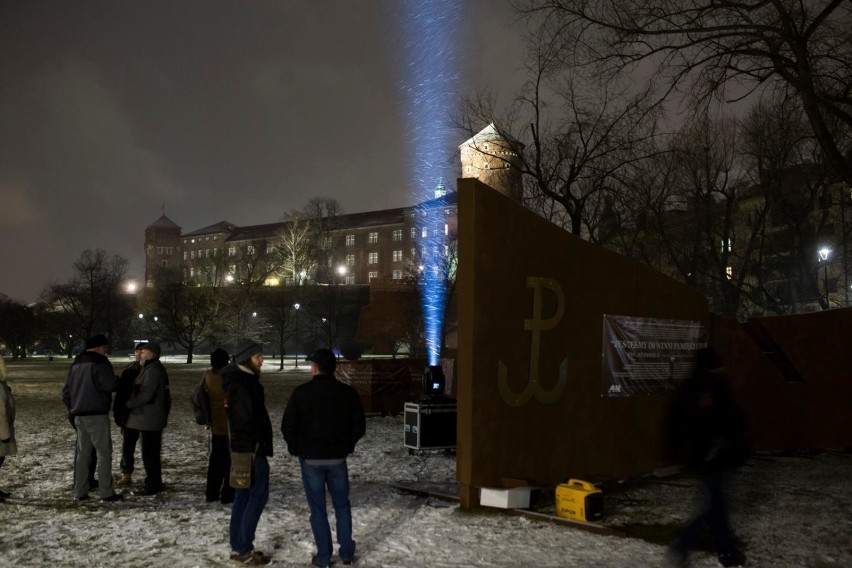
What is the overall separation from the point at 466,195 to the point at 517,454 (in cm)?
321

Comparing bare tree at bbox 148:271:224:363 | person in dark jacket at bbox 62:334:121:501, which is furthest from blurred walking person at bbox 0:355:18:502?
bare tree at bbox 148:271:224:363

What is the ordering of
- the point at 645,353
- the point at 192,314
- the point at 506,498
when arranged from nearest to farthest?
the point at 506,498 → the point at 645,353 → the point at 192,314

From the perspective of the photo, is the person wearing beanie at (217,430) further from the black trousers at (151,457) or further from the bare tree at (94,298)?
the bare tree at (94,298)

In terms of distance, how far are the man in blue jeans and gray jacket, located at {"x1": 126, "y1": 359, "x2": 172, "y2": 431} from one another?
3686 millimetres

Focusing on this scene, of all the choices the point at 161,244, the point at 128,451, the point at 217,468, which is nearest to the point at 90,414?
the point at 128,451

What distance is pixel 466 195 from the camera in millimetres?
8578

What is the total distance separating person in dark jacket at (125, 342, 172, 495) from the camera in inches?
352

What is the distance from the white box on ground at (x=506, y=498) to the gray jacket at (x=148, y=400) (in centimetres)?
410

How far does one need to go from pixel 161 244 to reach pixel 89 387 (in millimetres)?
149055

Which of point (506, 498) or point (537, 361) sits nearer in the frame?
point (506, 498)

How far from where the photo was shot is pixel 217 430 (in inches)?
342

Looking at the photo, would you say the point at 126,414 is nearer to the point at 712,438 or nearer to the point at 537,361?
the point at 537,361

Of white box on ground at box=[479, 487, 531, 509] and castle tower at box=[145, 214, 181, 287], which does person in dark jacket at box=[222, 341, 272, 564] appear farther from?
castle tower at box=[145, 214, 181, 287]

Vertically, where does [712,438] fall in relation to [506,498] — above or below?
above
